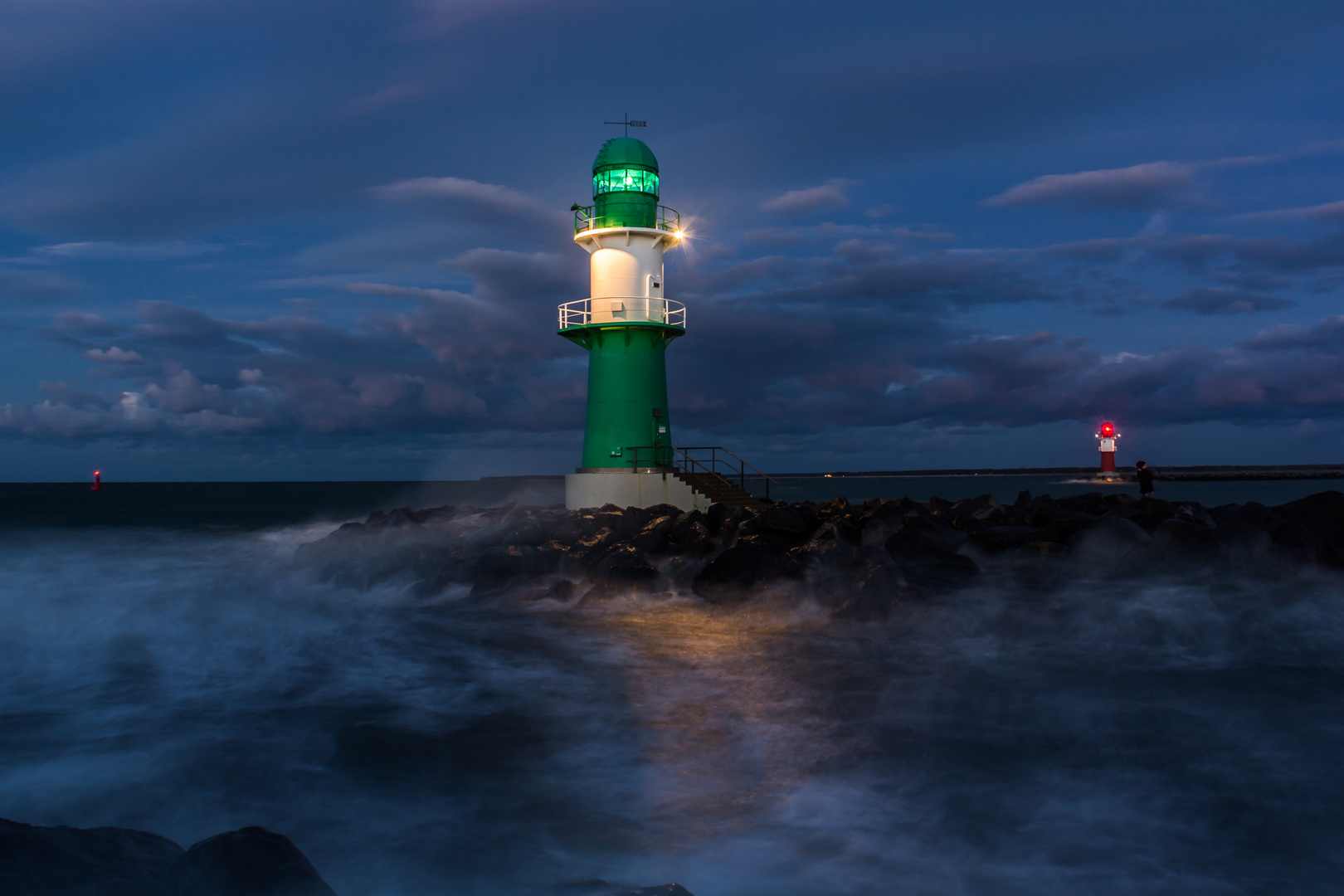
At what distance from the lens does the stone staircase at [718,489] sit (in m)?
18.8

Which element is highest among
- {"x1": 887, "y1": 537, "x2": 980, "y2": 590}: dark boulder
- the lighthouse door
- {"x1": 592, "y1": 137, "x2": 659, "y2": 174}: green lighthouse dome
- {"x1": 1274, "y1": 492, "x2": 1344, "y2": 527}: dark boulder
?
{"x1": 592, "y1": 137, "x2": 659, "y2": 174}: green lighthouse dome

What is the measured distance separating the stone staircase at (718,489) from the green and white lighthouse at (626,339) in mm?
263

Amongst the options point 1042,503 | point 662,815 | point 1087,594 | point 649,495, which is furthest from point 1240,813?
point 649,495

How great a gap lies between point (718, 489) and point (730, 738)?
1275 cm

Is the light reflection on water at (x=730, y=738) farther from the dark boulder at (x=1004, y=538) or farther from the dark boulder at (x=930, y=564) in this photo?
the dark boulder at (x=1004, y=538)

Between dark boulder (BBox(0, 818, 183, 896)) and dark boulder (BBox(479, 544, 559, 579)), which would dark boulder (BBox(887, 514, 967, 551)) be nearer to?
dark boulder (BBox(479, 544, 559, 579))

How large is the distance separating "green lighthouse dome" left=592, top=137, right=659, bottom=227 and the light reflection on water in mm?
10795

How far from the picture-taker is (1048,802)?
519 cm

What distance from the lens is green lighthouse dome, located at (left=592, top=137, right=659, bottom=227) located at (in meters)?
19.3

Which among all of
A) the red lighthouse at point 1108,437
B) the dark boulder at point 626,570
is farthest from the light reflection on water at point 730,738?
the red lighthouse at point 1108,437

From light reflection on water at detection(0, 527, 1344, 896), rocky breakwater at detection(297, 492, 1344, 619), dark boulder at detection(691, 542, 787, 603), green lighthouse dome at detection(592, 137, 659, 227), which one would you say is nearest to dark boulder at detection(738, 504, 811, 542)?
rocky breakwater at detection(297, 492, 1344, 619)

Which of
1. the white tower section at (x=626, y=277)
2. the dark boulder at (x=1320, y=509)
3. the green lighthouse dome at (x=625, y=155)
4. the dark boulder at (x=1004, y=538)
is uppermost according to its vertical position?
the green lighthouse dome at (x=625, y=155)

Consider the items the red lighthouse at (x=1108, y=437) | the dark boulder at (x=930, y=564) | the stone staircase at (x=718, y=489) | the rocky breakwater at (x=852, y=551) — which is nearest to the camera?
the rocky breakwater at (x=852, y=551)

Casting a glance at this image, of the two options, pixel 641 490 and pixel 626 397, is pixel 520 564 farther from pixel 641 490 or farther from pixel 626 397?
pixel 626 397
